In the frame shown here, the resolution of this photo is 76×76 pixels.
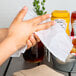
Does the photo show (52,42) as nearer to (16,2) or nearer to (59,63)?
(59,63)

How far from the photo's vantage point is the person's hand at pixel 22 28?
24.3 inches

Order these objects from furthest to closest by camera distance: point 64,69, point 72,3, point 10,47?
1. point 72,3
2. point 64,69
3. point 10,47

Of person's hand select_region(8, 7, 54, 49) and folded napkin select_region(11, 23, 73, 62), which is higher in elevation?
person's hand select_region(8, 7, 54, 49)

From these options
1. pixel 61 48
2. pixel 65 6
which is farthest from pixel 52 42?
pixel 65 6

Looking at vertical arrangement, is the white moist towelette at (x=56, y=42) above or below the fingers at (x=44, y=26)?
below

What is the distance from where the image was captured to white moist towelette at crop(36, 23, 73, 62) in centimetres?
62

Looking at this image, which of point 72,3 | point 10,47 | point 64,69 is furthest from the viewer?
point 72,3

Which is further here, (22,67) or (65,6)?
(65,6)

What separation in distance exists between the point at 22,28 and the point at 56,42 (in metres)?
0.11

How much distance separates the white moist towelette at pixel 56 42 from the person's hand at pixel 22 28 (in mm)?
20

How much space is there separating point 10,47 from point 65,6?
0.73 m

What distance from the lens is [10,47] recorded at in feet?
1.96

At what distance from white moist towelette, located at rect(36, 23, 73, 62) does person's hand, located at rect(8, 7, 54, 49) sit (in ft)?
0.06

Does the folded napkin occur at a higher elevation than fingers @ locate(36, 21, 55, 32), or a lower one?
lower
